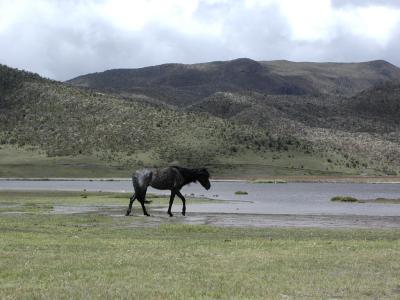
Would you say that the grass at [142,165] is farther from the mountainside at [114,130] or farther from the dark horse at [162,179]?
the dark horse at [162,179]

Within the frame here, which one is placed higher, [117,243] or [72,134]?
[72,134]

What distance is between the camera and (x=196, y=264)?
16828 mm

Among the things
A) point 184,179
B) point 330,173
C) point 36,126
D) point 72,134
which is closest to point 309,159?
point 330,173

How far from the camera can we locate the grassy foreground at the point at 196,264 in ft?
44.3

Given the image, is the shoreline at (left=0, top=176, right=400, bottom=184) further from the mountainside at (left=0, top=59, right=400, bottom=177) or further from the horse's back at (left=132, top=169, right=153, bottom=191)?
the horse's back at (left=132, top=169, right=153, bottom=191)

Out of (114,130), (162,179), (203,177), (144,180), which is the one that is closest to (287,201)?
(203,177)

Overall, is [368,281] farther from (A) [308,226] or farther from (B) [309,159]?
(B) [309,159]

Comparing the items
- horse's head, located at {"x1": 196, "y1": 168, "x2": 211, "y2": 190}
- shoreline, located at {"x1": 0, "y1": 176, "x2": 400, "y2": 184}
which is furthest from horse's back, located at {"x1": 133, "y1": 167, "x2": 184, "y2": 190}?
shoreline, located at {"x1": 0, "y1": 176, "x2": 400, "y2": 184}

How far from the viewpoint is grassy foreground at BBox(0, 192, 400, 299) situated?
13492mm

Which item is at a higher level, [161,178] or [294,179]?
[294,179]

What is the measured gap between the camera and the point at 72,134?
142125mm

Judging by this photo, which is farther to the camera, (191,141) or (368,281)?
(191,141)

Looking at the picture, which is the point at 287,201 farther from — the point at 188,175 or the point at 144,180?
the point at 144,180

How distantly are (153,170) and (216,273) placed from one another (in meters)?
22.1
